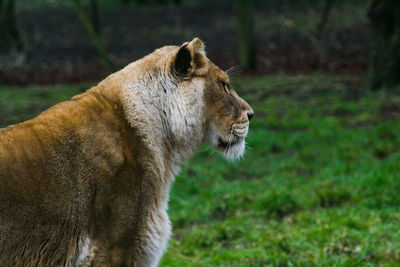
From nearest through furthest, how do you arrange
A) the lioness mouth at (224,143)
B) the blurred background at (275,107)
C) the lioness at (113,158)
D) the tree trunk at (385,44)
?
the lioness at (113,158) < the lioness mouth at (224,143) < the blurred background at (275,107) < the tree trunk at (385,44)

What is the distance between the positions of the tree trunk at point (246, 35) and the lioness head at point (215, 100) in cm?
1386

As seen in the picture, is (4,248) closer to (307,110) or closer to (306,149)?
(306,149)

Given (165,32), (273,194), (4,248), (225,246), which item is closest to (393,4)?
(273,194)

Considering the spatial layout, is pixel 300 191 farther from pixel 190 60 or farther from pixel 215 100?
pixel 190 60

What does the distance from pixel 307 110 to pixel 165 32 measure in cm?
1227

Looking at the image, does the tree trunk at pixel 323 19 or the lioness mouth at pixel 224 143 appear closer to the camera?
the lioness mouth at pixel 224 143

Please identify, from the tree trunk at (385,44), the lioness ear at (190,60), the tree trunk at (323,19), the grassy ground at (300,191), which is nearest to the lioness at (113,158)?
the lioness ear at (190,60)

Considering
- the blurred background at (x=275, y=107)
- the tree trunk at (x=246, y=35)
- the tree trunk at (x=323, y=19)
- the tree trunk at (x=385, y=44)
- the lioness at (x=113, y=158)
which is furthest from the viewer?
the tree trunk at (x=323, y=19)

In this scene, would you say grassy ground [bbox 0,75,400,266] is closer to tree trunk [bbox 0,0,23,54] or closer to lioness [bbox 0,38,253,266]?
lioness [bbox 0,38,253,266]

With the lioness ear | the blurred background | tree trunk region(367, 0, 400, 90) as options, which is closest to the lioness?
the lioness ear

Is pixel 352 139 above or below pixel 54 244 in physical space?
below

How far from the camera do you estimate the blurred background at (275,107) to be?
5.96 m

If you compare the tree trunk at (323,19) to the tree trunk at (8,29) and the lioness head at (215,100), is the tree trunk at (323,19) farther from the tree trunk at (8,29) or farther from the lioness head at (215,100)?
the lioness head at (215,100)

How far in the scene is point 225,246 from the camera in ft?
19.8
